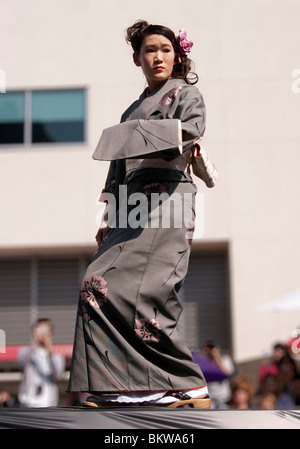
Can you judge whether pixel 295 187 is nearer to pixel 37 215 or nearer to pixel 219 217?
pixel 219 217

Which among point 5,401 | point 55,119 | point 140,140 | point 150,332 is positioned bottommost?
point 5,401

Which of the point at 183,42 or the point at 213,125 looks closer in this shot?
the point at 183,42

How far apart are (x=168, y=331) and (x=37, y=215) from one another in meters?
7.87

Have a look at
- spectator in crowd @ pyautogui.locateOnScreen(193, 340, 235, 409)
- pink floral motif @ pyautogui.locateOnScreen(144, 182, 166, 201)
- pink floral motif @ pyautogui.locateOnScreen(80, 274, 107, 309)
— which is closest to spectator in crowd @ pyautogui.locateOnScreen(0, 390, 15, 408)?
spectator in crowd @ pyautogui.locateOnScreen(193, 340, 235, 409)

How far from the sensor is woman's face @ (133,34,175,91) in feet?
10.4

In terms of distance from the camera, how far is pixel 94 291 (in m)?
2.91

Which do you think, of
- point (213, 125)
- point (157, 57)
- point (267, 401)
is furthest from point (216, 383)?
point (213, 125)

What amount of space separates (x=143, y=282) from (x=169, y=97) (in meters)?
0.76

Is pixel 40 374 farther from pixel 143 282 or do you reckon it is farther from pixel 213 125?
pixel 213 125

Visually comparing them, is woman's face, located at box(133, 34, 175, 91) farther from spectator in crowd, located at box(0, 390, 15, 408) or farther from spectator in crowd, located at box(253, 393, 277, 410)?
spectator in crowd, located at box(0, 390, 15, 408)

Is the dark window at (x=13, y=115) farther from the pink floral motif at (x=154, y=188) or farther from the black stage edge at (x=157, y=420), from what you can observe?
the black stage edge at (x=157, y=420)

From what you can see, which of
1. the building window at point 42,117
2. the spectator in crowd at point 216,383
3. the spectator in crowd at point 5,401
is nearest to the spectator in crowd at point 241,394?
the spectator in crowd at point 216,383

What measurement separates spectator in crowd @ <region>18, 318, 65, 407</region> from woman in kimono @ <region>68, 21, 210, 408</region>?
333 cm
